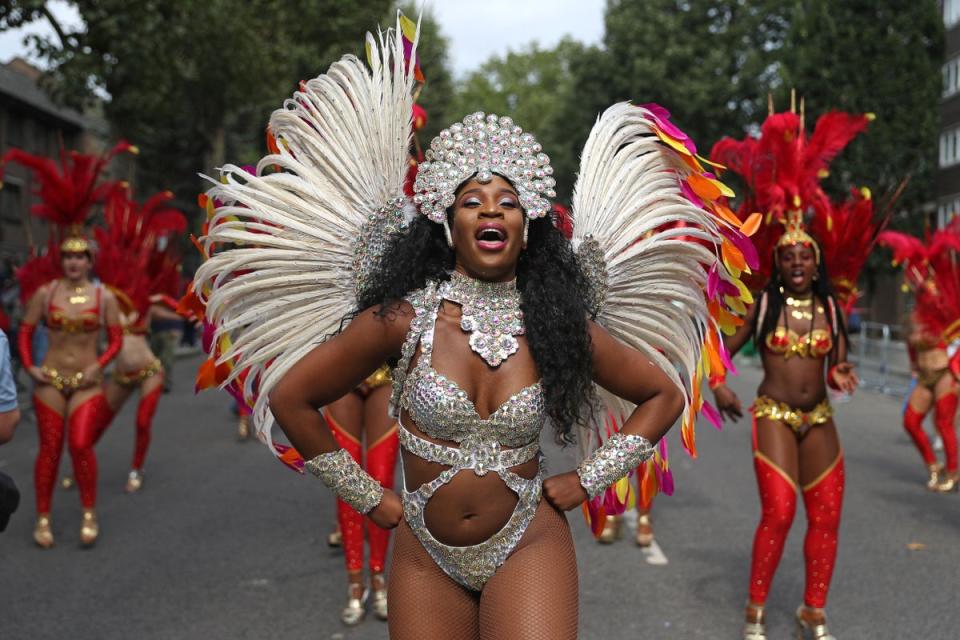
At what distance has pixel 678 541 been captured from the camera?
764 centimetres

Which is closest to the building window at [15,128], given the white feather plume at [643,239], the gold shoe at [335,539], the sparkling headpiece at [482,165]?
the gold shoe at [335,539]

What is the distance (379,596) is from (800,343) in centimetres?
257

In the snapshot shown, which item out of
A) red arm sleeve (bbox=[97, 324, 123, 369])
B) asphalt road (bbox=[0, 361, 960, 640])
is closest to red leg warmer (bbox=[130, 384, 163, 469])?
asphalt road (bbox=[0, 361, 960, 640])

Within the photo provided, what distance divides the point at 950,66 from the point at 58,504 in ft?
102

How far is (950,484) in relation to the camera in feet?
30.8

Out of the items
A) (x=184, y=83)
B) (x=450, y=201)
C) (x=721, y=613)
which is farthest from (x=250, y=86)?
(x=450, y=201)

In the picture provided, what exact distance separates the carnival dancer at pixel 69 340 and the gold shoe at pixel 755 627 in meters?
4.37

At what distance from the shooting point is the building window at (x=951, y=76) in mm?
32434

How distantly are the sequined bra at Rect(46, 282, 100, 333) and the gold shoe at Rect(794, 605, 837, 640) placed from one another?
5130 mm

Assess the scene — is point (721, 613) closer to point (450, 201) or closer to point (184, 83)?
point (450, 201)

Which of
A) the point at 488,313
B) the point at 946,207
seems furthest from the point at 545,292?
the point at 946,207

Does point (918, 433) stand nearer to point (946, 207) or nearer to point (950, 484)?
point (950, 484)

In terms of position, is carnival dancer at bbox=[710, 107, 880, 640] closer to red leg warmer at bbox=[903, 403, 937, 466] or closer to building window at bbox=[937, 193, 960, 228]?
red leg warmer at bbox=[903, 403, 937, 466]

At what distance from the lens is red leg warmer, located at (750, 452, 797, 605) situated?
541 cm
